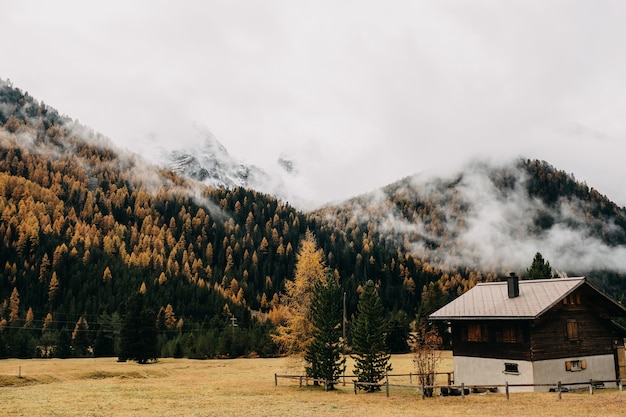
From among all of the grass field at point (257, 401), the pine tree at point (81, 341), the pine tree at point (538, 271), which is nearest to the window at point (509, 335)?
the grass field at point (257, 401)

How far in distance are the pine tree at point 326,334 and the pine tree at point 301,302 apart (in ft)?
5.17

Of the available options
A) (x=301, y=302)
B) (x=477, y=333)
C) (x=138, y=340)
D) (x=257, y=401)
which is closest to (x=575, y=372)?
(x=477, y=333)

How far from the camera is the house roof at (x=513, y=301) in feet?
138

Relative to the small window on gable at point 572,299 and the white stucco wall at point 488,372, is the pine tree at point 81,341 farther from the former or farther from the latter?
the small window on gable at point 572,299

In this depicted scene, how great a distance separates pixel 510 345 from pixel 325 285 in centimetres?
1696

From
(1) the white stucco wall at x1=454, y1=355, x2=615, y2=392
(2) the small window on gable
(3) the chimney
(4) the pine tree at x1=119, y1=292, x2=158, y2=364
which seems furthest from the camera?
→ (4) the pine tree at x1=119, y1=292, x2=158, y2=364

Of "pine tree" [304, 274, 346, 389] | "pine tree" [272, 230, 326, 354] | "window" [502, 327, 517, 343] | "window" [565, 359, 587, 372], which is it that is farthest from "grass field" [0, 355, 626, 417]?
"window" [502, 327, 517, 343]

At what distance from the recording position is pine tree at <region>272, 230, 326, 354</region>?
4669 centimetres

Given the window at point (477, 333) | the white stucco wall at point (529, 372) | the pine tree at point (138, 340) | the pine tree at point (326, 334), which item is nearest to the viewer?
the white stucco wall at point (529, 372)

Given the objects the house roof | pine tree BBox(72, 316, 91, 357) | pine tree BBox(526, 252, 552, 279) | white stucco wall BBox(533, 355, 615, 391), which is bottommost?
pine tree BBox(72, 316, 91, 357)

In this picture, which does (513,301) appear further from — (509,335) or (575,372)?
(575,372)

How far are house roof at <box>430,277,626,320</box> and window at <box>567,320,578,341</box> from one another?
2.70m

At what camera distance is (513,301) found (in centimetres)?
4434

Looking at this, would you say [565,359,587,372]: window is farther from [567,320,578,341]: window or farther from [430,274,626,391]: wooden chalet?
[567,320,578,341]: window
